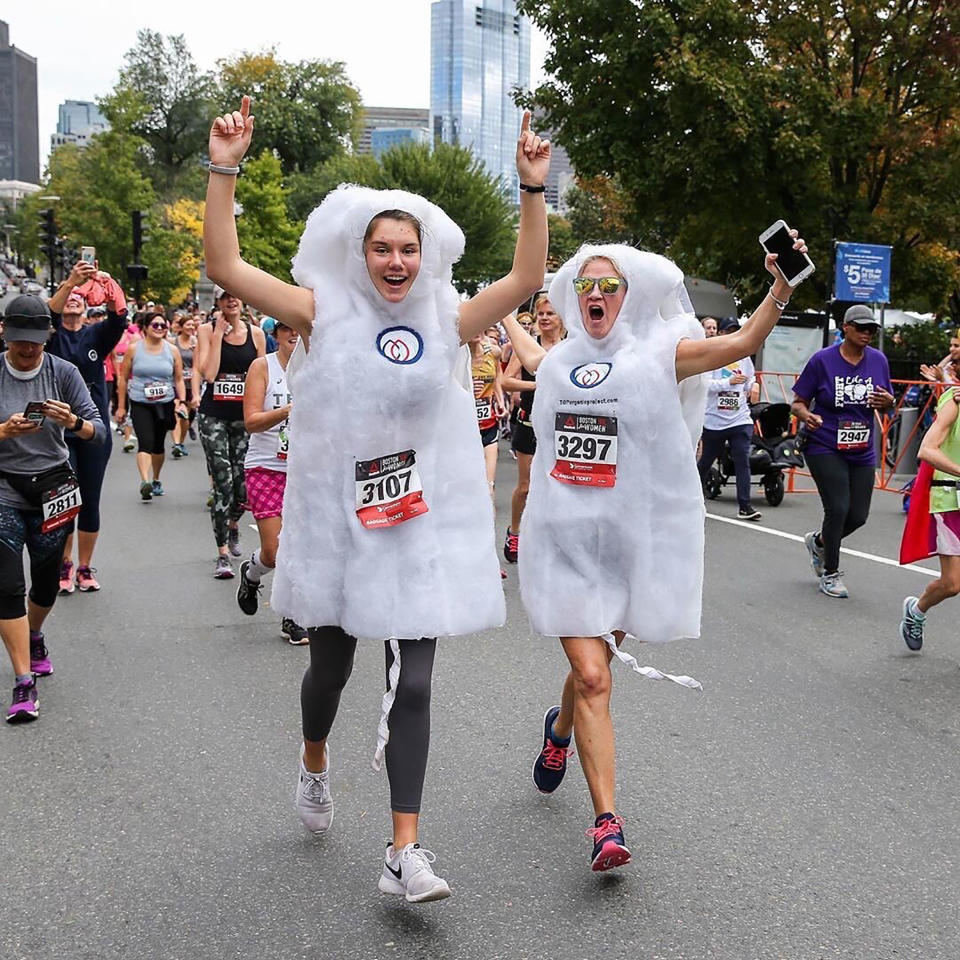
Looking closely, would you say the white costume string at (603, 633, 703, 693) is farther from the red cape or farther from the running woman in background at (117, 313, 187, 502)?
the running woman in background at (117, 313, 187, 502)

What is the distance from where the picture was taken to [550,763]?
14.6 feet

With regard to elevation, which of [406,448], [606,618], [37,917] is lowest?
[37,917]

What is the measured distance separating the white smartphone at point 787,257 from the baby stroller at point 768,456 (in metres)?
9.12

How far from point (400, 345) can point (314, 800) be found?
1516 mm

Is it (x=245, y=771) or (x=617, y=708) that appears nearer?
(x=245, y=771)

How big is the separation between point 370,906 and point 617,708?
7.58ft

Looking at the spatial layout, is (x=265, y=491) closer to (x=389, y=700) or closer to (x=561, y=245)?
(x=389, y=700)

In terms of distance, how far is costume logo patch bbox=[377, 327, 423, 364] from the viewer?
3586mm

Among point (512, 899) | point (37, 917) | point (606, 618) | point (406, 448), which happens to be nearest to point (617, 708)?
point (606, 618)

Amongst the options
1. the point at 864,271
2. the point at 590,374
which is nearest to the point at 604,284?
the point at 590,374

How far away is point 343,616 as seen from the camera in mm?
3641

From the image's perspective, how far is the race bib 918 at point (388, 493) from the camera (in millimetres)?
3566

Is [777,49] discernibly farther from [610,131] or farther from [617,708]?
[617,708]

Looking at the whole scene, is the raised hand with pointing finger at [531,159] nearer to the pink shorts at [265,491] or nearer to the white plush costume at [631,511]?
the white plush costume at [631,511]
